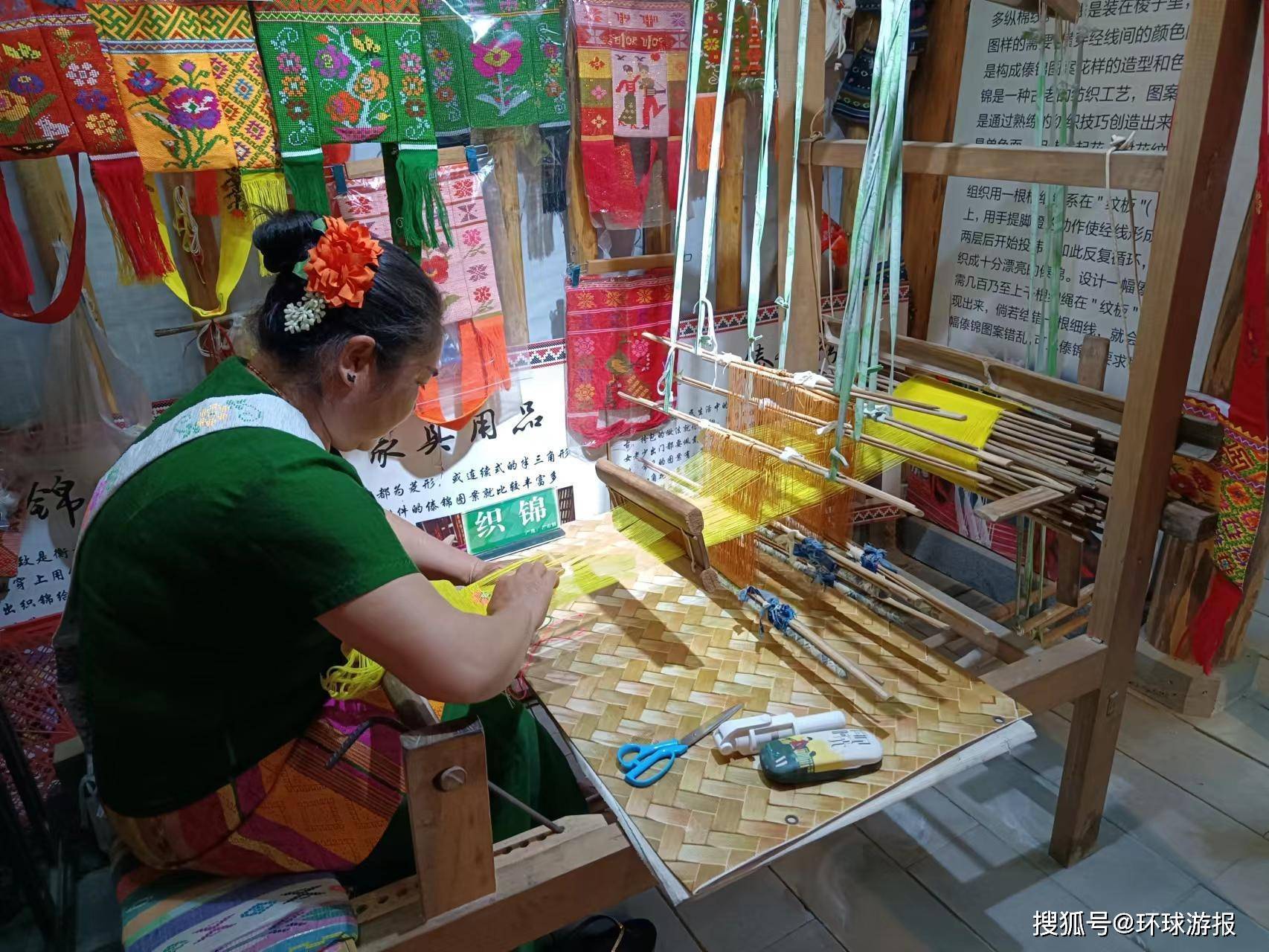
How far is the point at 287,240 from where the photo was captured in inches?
49.3

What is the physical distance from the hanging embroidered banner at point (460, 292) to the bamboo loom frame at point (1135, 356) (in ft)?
2.41

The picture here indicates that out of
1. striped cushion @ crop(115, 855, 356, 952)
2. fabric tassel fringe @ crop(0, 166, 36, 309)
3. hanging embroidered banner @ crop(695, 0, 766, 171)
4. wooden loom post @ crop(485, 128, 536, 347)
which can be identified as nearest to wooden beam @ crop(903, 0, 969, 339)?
hanging embroidered banner @ crop(695, 0, 766, 171)

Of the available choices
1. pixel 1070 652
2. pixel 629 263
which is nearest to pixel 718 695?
pixel 1070 652

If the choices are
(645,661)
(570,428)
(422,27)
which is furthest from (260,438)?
(570,428)

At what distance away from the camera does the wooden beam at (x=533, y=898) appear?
4.00ft

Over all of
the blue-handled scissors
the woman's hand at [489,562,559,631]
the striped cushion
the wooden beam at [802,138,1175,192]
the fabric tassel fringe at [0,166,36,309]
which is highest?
the wooden beam at [802,138,1175,192]

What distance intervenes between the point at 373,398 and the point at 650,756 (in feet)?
2.34

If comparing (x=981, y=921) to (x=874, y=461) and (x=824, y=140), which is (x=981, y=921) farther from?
(x=824, y=140)

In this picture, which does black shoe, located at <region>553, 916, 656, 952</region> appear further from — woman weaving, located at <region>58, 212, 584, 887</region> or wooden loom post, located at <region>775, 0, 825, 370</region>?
wooden loom post, located at <region>775, 0, 825, 370</region>

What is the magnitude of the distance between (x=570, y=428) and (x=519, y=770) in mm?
1095

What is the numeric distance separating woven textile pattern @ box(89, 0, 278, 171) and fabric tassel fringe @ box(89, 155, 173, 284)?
44 mm

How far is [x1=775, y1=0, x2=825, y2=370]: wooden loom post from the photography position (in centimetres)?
202

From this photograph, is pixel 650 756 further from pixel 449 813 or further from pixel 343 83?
pixel 343 83

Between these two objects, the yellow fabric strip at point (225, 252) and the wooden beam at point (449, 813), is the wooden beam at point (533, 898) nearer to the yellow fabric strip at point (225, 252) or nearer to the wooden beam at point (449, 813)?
the wooden beam at point (449, 813)
